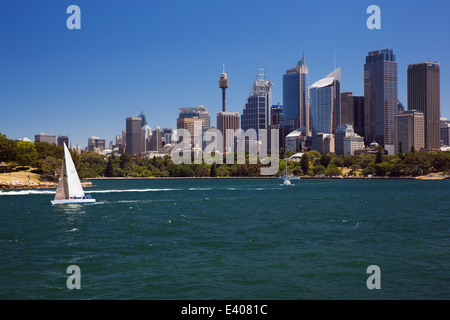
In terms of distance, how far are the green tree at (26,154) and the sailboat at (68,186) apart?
7166 cm

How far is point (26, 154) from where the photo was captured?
134000 mm

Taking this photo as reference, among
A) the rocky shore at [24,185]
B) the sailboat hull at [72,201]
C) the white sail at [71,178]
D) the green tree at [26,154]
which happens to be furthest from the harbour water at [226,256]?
the green tree at [26,154]

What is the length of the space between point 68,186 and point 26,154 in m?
73.2

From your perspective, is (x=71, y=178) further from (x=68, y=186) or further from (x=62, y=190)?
(x=62, y=190)

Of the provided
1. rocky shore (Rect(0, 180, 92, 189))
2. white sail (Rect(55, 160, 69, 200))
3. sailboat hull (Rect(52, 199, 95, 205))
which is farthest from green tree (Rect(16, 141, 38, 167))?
white sail (Rect(55, 160, 69, 200))

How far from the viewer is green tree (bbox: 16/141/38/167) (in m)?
133

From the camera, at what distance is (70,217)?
54844 mm

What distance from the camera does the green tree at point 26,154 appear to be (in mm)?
132625

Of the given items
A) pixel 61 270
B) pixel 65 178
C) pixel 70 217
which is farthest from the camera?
pixel 65 178

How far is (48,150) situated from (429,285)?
15151 cm

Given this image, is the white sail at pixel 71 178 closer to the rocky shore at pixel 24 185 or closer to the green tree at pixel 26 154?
the rocky shore at pixel 24 185
